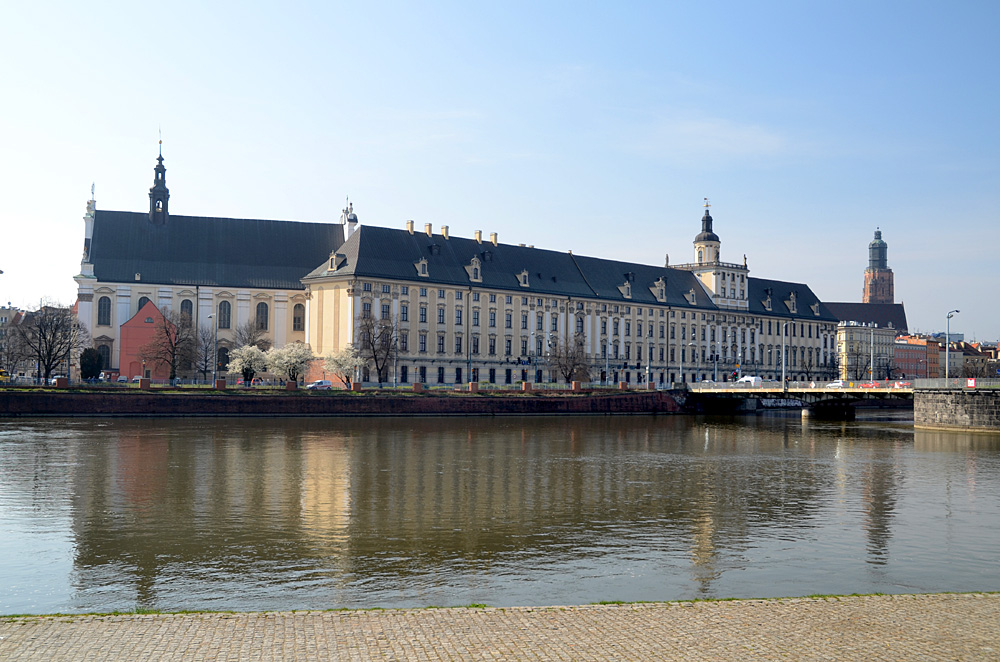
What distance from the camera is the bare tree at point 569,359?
371 feet

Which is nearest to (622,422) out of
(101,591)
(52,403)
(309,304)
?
(309,304)

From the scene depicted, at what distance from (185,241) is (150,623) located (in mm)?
108596

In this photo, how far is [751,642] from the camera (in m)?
12.5

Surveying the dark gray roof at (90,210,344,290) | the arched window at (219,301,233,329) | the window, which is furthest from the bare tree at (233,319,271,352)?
the dark gray roof at (90,210,344,290)

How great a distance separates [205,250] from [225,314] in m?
8.48

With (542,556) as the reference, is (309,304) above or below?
above

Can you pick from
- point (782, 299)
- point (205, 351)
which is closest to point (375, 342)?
point (205, 351)

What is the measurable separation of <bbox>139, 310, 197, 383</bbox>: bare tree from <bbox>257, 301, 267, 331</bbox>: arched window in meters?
9.91

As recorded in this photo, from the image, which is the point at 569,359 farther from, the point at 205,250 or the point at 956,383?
the point at 956,383


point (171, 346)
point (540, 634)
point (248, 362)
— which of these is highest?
point (171, 346)

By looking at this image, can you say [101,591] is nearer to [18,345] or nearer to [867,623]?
[867,623]

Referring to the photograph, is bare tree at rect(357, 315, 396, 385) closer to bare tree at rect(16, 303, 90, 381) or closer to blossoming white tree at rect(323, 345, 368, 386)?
blossoming white tree at rect(323, 345, 368, 386)

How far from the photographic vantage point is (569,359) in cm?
11388

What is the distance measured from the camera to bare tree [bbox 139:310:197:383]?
3976 inches
